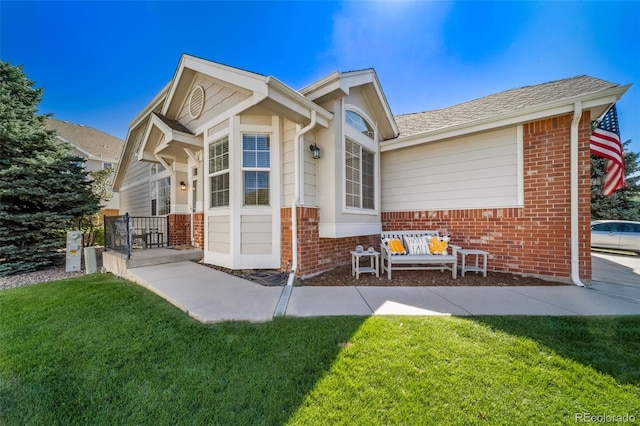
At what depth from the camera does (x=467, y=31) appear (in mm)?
6676

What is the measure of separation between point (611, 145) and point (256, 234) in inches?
301

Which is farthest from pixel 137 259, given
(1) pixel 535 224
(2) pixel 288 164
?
(1) pixel 535 224

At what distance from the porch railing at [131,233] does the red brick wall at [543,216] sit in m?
8.66

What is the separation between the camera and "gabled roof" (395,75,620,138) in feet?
17.0

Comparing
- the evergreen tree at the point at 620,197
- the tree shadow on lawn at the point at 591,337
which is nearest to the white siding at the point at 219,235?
the tree shadow on lawn at the point at 591,337

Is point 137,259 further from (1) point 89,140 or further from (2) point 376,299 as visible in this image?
(1) point 89,140

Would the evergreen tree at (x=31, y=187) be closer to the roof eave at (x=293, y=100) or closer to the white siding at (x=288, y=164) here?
the white siding at (x=288, y=164)

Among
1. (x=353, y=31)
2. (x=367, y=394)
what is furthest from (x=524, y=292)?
(x=353, y=31)

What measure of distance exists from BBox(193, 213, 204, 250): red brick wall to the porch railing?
159 cm

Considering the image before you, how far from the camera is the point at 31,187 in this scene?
6.92 meters

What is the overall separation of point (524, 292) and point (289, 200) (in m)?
4.74

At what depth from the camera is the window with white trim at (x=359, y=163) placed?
5863mm

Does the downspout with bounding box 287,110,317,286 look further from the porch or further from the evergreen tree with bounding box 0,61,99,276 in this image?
the evergreen tree with bounding box 0,61,99,276

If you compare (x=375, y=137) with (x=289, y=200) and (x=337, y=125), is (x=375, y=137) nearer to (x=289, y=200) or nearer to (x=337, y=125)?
(x=337, y=125)
